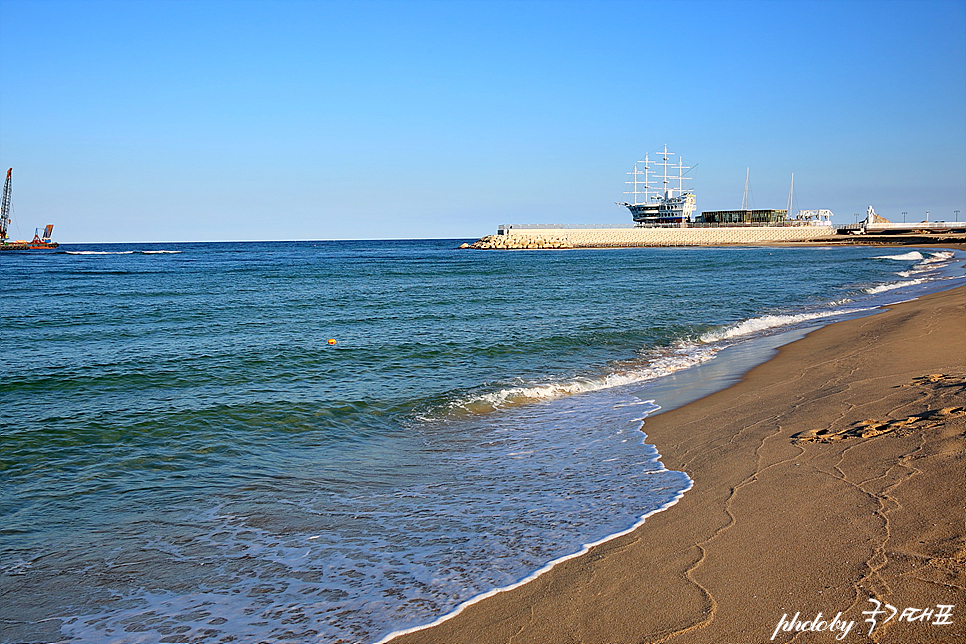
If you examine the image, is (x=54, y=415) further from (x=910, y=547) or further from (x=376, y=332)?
(x=910, y=547)

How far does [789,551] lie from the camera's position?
398cm

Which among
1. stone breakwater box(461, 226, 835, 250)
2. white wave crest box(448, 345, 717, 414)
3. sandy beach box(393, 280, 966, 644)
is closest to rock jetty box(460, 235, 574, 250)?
stone breakwater box(461, 226, 835, 250)

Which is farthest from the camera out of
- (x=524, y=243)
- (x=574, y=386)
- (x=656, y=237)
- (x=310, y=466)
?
(x=656, y=237)

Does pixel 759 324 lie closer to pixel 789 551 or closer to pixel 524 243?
pixel 789 551

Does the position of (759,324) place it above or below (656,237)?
below

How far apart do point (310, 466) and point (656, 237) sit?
108 meters

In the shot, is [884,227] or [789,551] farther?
[884,227]

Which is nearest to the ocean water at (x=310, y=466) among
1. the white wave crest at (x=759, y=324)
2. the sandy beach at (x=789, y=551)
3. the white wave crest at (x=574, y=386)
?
the white wave crest at (x=574, y=386)

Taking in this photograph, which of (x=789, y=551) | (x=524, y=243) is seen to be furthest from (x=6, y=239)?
(x=789, y=551)

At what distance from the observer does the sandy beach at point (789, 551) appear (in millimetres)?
3227

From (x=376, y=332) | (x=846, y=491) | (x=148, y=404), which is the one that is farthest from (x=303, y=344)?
(x=846, y=491)

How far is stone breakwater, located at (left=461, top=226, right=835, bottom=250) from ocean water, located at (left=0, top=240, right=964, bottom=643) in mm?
88437

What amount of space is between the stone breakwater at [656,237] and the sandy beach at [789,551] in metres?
98.7

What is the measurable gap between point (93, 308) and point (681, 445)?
23537 millimetres
